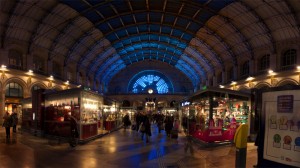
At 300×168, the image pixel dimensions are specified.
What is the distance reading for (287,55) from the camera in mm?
27953

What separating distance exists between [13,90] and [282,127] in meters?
30.5

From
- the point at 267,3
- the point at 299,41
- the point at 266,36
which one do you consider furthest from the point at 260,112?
the point at 266,36

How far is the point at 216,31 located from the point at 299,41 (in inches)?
424

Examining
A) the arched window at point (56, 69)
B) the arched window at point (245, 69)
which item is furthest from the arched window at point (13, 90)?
the arched window at point (245, 69)

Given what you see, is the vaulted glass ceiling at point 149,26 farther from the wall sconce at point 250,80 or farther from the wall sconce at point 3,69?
the wall sconce at point 250,80

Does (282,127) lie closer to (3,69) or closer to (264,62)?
(264,62)

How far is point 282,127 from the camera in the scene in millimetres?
5477

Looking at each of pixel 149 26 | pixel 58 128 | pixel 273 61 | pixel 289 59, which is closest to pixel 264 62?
pixel 273 61

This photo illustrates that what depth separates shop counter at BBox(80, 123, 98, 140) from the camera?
587 inches

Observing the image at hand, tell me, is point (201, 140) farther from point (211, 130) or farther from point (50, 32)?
point (50, 32)

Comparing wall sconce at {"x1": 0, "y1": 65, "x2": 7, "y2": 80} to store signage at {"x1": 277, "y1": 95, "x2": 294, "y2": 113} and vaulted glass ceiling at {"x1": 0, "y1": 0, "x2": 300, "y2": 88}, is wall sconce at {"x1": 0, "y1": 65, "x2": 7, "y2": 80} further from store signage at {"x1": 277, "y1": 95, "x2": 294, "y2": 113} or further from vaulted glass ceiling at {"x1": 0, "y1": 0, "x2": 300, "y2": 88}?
store signage at {"x1": 277, "y1": 95, "x2": 294, "y2": 113}

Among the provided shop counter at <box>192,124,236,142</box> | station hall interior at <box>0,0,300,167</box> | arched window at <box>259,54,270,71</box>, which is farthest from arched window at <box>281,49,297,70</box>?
shop counter at <box>192,124,236,142</box>

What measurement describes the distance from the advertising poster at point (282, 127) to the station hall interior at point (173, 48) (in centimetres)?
2

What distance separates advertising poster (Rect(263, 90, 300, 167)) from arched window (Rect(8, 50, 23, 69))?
29701mm
